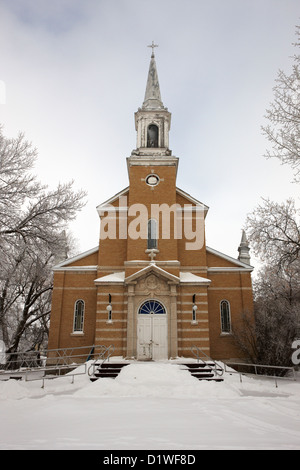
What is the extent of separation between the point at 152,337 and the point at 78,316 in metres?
4.87

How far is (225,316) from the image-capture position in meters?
20.2

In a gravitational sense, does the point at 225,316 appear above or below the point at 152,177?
below

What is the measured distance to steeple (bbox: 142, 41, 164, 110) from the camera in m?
23.8

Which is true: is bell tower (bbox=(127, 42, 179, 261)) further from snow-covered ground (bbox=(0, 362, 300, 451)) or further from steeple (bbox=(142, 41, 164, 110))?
snow-covered ground (bbox=(0, 362, 300, 451))

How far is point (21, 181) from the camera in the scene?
14.1 metres

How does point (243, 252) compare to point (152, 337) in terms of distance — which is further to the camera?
point (243, 252)

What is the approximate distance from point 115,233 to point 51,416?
1422 cm

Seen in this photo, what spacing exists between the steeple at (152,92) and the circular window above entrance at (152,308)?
44.2 feet

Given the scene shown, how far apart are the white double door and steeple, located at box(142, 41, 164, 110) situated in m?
14.4

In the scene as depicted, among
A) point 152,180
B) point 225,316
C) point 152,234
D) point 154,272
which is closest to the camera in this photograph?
point 154,272

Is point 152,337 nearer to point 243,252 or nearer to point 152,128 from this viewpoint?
point 243,252

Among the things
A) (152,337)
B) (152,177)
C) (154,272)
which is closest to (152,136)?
(152,177)

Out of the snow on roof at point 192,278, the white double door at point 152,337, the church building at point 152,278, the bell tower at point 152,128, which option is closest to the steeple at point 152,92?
the bell tower at point 152,128
